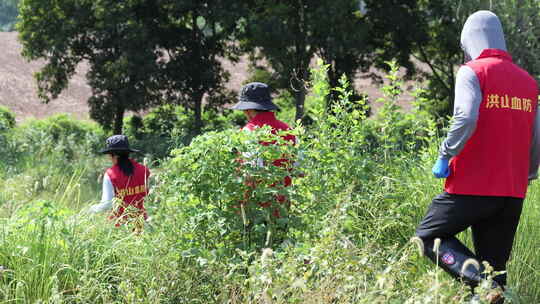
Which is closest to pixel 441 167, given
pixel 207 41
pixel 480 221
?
pixel 480 221

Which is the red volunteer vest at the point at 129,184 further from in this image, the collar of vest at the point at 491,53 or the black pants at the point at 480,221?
the collar of vest at the point at 491,53

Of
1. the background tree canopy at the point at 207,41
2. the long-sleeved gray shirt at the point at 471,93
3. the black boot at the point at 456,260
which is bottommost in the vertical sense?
the black boot at the point at 456,260

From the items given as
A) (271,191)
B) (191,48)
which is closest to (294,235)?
(271,191)

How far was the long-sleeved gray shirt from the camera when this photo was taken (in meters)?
3.49

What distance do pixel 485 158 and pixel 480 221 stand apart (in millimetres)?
369

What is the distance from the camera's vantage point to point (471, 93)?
3508 mm

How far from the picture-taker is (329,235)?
3.61m

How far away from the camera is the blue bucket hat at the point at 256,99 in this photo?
15.8 ft

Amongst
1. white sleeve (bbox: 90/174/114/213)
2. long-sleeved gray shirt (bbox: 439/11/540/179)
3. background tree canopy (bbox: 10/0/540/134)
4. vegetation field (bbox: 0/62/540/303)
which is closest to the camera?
long-sleeved gray shirt (bbox: 439/11/540/179)

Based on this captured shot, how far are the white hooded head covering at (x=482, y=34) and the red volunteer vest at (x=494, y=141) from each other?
4.7 inches

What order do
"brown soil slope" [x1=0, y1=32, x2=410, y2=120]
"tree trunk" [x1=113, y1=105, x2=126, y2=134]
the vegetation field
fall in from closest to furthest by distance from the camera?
the vegetation field < "tree trunk" [x1=113, y1=105, x2=126, y2=134] < "brown soil slope" [x1=0, y1=32, x2=410, y2=120]

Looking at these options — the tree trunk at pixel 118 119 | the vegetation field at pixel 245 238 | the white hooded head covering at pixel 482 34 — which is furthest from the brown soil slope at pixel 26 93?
the white hooded head covering at pixel 482 34

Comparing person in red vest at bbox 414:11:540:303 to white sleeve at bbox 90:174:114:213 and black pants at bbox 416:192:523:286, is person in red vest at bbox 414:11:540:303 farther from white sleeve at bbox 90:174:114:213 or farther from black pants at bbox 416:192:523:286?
white sleeve at bbox 90:174:114:213

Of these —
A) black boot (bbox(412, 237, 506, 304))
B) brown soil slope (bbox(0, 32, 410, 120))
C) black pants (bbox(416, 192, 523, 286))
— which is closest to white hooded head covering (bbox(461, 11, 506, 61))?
black pants (bbox(416, 192, 523, 286))
